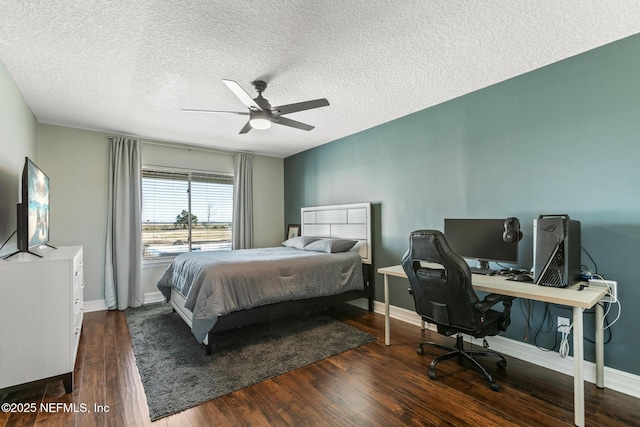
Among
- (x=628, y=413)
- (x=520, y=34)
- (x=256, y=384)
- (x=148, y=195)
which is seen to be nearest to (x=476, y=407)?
(x=628, y=413)

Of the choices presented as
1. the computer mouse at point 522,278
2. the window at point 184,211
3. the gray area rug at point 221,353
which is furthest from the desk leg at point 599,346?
the window at point 184,211

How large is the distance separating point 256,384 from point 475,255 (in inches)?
86.4

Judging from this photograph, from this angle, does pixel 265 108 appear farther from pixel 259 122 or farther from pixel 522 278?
pixel 522 278

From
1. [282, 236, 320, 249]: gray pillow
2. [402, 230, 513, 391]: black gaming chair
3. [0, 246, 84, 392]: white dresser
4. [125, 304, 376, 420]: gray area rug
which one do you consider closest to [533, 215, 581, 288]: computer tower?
[402, 230, 513, 391]: black gaming chair

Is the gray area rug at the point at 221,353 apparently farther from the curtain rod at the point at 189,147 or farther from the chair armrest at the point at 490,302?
the curtain rod at the point at 189,147

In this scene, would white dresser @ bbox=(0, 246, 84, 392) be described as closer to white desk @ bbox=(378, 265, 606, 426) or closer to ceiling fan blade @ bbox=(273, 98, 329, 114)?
ceiling fan blade @ bbox=(273, 98, 329, 114)

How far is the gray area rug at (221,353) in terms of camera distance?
6.73 ft

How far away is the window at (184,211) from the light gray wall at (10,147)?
5.34 ft

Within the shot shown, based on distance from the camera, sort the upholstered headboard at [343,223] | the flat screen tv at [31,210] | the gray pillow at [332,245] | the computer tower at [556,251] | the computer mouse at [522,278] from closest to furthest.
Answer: the computer tower at [556,251]
the flat screen tv at [31,210]
the computer mouse at [522,278]
the gray pillow at [332,245]
the upholstered headboard at [343,223]

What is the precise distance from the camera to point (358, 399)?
6.43 feet

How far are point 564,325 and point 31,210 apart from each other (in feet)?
13.9

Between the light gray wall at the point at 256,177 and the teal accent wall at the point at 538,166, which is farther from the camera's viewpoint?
the light gray wall at the point at 256,177

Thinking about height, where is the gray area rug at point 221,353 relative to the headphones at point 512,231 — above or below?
below

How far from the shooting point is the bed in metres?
2.60
